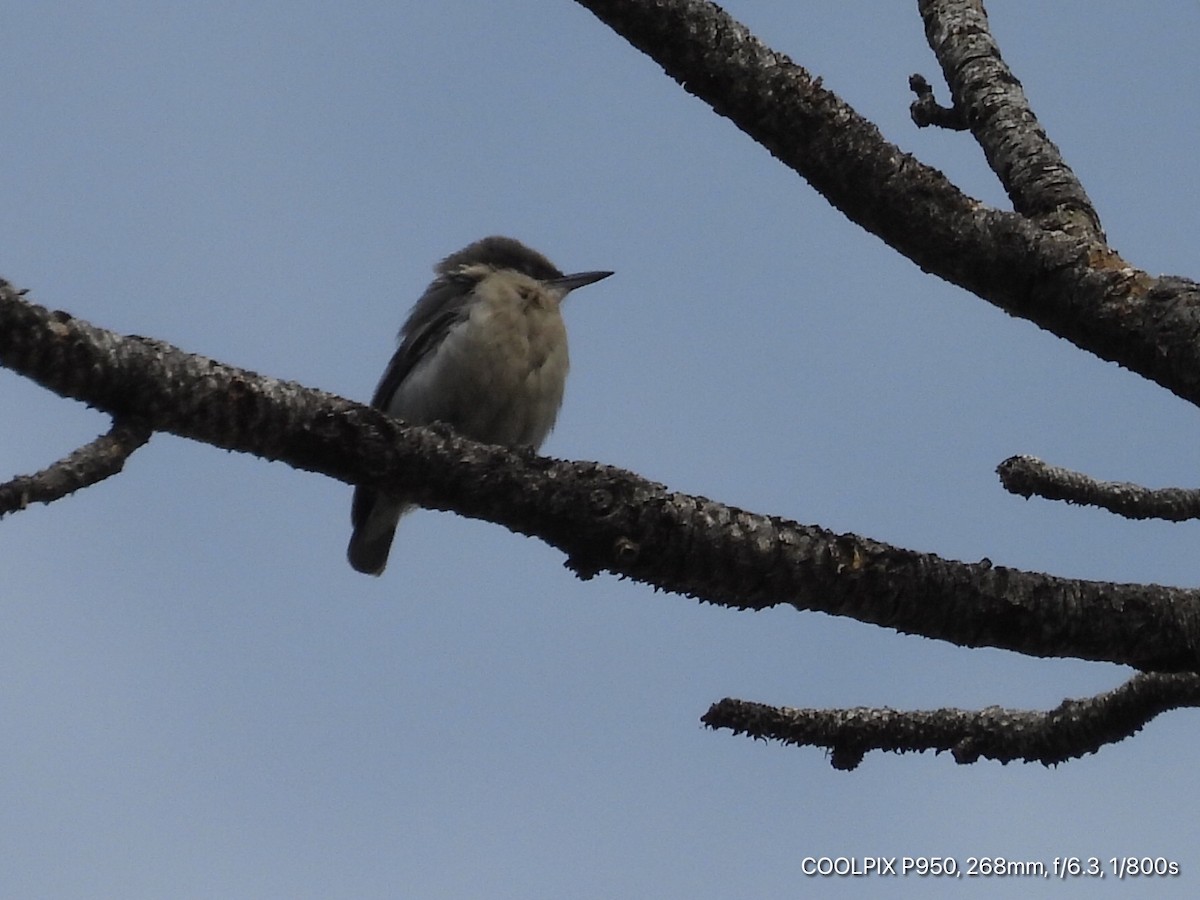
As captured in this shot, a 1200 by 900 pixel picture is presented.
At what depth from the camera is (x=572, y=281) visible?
25.7ft

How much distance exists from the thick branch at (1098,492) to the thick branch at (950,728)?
69 centimetres

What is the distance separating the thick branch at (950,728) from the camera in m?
3.31

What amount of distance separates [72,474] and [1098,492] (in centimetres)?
270

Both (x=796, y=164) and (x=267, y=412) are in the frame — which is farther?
(x=796, y=164)

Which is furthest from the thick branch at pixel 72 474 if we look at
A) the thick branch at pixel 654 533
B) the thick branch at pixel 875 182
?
the thick branch at pixel 875 182

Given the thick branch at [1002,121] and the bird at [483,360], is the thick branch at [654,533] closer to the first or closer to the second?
the thick branch at [1002,121]

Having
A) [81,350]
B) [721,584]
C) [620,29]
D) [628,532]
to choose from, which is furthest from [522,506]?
[620,29]

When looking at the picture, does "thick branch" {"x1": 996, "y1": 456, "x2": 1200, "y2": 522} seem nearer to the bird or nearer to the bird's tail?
the bird

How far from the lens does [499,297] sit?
23.3 ft

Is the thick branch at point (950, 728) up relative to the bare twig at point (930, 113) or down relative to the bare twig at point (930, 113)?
down

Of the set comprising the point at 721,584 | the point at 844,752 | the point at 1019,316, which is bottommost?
the point at 844,752

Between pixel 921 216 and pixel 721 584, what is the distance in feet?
3.15

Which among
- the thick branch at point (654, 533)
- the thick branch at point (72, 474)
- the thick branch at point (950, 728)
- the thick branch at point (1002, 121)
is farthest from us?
the thick branch at point (1002, 121)

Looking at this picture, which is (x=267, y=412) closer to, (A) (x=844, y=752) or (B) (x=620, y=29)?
(B) (x=620, y=29)
